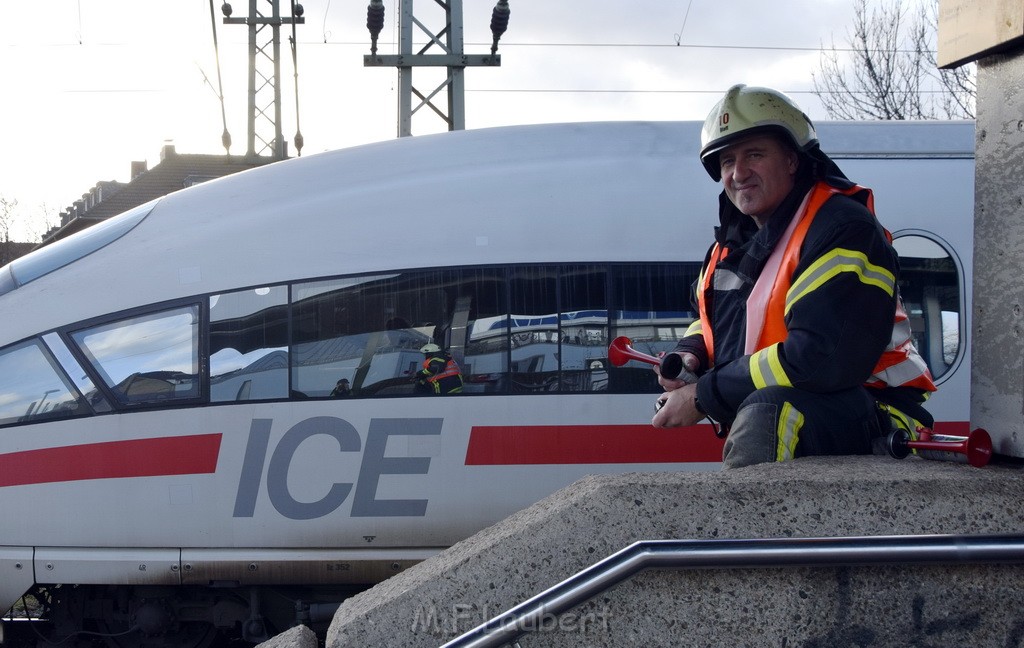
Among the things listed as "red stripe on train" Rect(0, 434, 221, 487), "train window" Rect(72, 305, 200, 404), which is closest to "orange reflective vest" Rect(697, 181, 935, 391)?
"red stripe on train" Rect(0, 434, 221, 487)

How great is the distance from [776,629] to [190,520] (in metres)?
3.85

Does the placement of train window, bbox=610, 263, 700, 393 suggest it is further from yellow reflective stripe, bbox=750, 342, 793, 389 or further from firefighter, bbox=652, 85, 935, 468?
yellow reflective stripe, bbox=750, 342, 793, 389

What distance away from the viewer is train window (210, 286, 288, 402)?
18.3ft

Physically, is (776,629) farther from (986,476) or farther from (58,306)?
(58,306)

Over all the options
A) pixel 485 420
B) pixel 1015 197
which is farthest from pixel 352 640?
pixel 485 420

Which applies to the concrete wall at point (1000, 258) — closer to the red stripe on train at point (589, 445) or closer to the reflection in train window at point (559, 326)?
the red stripe on train at point (589, 445)

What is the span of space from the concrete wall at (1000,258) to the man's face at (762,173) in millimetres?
536

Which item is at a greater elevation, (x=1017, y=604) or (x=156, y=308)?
(x=156, y=308)

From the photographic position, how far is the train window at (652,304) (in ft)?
18.8

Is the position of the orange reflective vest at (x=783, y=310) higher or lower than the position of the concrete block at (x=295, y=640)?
higher

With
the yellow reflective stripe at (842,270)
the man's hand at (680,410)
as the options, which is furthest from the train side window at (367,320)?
the yellow reflective stripe at (842,270)

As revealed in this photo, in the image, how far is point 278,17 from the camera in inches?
824

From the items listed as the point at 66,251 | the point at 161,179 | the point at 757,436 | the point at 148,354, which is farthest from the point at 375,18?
the point at 161,179

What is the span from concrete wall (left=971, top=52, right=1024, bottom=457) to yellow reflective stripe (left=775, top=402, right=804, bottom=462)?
515mm
